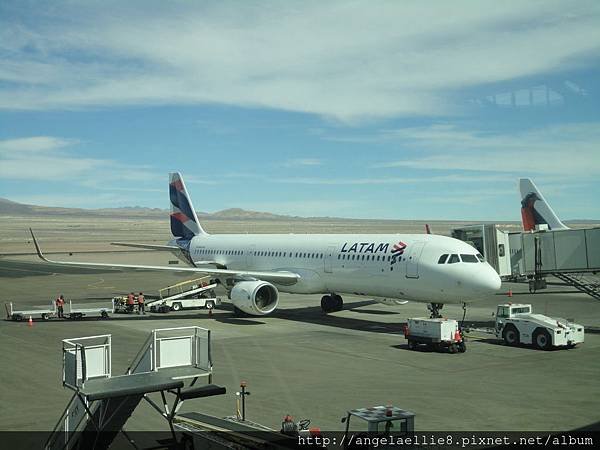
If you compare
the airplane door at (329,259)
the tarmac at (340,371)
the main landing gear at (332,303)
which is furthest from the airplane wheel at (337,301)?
the airplane door at (329,259)

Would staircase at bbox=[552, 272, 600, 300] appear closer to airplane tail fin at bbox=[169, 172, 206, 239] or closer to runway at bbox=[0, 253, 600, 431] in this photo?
runway at bbox=[0, 253, 600, 431]

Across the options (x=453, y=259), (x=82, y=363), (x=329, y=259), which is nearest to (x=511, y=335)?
(x=453, y=259)

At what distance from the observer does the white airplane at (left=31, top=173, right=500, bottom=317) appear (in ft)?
88.3

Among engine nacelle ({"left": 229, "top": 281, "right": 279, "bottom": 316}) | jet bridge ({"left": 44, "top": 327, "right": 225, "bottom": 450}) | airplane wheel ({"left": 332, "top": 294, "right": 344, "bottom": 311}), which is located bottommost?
airplane wheel ({"left": 332, "top": 294, "right": 344, "bottom": 311})

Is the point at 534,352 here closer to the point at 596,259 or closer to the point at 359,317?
the point at 596,259

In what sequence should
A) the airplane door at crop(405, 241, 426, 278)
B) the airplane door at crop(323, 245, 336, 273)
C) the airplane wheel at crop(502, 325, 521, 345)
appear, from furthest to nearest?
the airplane door at crop(323, 245, 336, 273), the airplane door at crop(405, 241, 426, 278), the airplane wheel at crop(502, 325, 521, 345)

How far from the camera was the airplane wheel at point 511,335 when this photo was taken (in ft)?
→ 81.5

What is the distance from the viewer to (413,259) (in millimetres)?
28094

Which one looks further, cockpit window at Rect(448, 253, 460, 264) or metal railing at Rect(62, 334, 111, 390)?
cockpit window at Rect(448, 253, 460, 264)

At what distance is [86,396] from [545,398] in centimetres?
1168

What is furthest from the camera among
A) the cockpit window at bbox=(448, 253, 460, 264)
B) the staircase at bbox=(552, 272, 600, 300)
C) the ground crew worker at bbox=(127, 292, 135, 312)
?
the ground crew worker at bbox=(127, 292, 135, 312)

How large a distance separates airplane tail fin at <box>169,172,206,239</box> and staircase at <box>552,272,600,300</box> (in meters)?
25.2

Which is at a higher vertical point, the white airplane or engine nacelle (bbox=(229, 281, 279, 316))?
the white airplane

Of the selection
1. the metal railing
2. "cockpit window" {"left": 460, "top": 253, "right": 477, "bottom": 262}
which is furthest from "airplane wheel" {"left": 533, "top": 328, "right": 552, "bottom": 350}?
the metal railing
